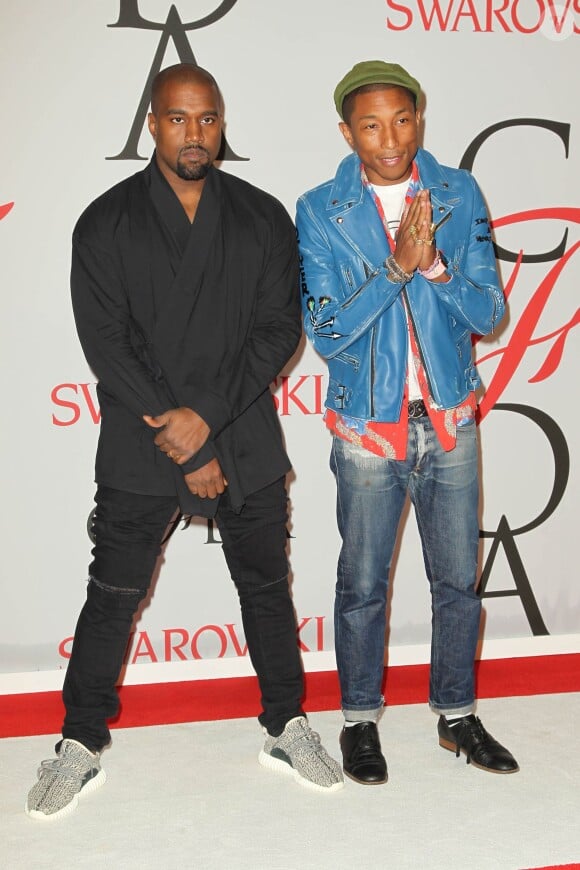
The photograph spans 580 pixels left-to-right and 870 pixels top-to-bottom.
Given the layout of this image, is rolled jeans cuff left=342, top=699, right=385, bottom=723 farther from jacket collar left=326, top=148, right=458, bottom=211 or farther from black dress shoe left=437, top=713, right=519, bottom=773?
jacket collar left=326, top=148, right=458, bottom=211

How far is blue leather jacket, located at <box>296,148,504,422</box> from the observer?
9.07ft

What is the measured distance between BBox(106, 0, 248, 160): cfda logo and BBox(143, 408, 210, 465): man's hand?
1.08m

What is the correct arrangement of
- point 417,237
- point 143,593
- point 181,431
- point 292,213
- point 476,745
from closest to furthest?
point 417,237
point 181,431
point 143,593
point 476,745
point 292,213

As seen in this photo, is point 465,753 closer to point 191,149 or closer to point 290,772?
point 290,772

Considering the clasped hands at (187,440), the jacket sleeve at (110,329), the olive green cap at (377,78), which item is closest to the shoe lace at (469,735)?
the clasped hands at (187,440)

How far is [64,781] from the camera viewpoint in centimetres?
280

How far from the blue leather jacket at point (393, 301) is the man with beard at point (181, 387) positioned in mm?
98

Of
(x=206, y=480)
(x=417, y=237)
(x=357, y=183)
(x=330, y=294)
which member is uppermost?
(x=357, y=183)

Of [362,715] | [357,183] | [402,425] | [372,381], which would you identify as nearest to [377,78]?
[357,183]

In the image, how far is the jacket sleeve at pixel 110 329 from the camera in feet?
A: 8.85

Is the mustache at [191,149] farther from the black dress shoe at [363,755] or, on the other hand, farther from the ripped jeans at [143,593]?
the black dress shoe at [363,755]

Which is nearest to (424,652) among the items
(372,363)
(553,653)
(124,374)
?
(553,653)

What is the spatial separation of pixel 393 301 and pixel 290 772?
4.33 ft

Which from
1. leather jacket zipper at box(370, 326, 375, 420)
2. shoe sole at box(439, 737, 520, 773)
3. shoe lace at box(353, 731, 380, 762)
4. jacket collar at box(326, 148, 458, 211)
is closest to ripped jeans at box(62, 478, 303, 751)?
shoe lace at box(353, 731, 380, 762)
